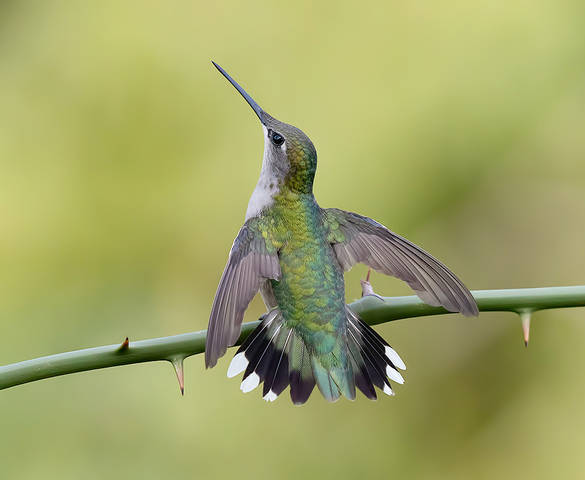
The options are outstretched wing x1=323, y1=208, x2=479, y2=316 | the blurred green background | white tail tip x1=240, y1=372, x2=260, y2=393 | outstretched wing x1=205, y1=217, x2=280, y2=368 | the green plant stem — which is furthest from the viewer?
the blurred green background

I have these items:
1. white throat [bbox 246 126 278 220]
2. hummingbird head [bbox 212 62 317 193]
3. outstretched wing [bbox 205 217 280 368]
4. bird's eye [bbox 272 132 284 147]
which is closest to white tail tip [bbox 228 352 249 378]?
outstretched wing [bbox 205 217 280 368]

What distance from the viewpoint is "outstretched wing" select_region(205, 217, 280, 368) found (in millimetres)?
1942

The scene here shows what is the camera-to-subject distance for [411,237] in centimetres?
445

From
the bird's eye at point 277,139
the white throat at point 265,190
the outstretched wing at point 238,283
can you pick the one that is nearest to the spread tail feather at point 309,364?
the outstretched wing at point 238,283

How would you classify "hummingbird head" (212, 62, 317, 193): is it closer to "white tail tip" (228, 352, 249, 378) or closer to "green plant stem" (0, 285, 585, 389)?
"white tail tip" (228, 352, 249, 378)

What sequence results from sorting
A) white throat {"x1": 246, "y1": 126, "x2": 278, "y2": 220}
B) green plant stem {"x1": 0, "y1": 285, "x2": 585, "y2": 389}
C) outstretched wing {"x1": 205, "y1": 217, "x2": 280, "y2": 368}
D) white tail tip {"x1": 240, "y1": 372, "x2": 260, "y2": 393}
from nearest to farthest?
green plant stem {"x1": 0, "y1": 285, "x2": 585, "y2": 389}, outstretched wing {"x1": 205, "y1": 217, "x2": 280, "y2": 368}, white tail tip {"x1": 240, "y1": 372, "x2": 260, "y2": 393}, white throat {"x1": 246, "y1": 126, "x2": 278, "y2": 220}

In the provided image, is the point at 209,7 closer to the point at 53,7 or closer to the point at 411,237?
the point at 53,7

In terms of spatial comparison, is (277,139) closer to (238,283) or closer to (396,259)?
(396,259)

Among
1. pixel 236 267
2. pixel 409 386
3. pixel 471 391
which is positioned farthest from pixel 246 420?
pixel 236 267

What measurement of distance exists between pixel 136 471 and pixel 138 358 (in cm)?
259

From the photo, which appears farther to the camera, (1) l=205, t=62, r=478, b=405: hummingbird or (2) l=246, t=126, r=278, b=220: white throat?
(2) l=246, t=126, r=278, b=220: white throat

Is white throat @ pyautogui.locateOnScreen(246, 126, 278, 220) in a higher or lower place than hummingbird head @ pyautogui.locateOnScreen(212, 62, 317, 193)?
lower

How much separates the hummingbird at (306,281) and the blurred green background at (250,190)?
53.9 inches

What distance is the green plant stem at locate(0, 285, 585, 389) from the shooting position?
5.63ft
